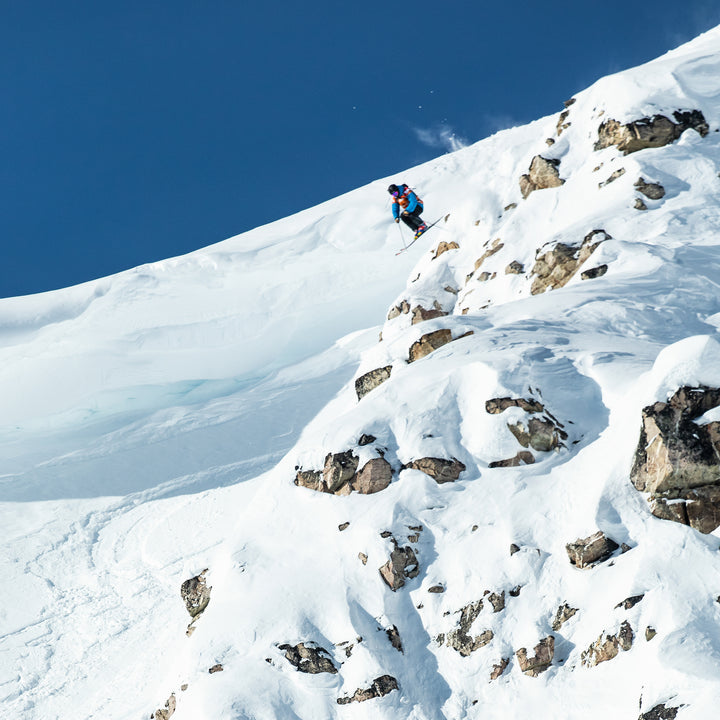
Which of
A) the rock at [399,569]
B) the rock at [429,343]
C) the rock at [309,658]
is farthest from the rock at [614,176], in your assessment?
the rock at [309,658]

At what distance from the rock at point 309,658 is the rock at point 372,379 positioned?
6687 mm

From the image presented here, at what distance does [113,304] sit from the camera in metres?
42.6

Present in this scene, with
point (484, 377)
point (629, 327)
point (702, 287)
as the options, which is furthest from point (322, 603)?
point (702, 287)

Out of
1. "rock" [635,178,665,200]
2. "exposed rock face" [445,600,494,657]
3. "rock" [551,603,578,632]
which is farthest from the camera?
"rock" [635,178,665,200]

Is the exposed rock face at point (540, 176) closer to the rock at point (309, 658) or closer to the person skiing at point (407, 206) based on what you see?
the person skiing at point (407, 206)

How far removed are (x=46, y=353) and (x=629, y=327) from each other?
3139 cm

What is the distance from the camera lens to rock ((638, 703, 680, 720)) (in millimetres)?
6816

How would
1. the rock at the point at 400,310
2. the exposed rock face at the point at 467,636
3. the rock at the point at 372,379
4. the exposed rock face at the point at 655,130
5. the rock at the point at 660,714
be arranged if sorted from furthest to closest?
the rock at the point at 400,310 < the exposed rock face at the point at 655,130 < the rock at the point at 372,379 < the exposed rock face at the point at 467,636 < the rock at the point at 660,714

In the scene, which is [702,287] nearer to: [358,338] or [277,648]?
[277,648]

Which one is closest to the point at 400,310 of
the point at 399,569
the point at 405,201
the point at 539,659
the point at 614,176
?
the point at 405,201

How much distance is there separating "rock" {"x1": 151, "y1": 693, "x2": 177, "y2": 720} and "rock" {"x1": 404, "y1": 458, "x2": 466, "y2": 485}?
4.73 metres

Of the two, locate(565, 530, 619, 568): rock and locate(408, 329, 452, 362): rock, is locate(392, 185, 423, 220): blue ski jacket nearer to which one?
locate(408, 329, 452, 362): rock

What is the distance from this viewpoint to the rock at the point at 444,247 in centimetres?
2548

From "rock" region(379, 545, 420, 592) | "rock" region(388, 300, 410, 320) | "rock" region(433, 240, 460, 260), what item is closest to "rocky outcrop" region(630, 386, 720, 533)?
"rock" region(379, 545, 420, 592)
